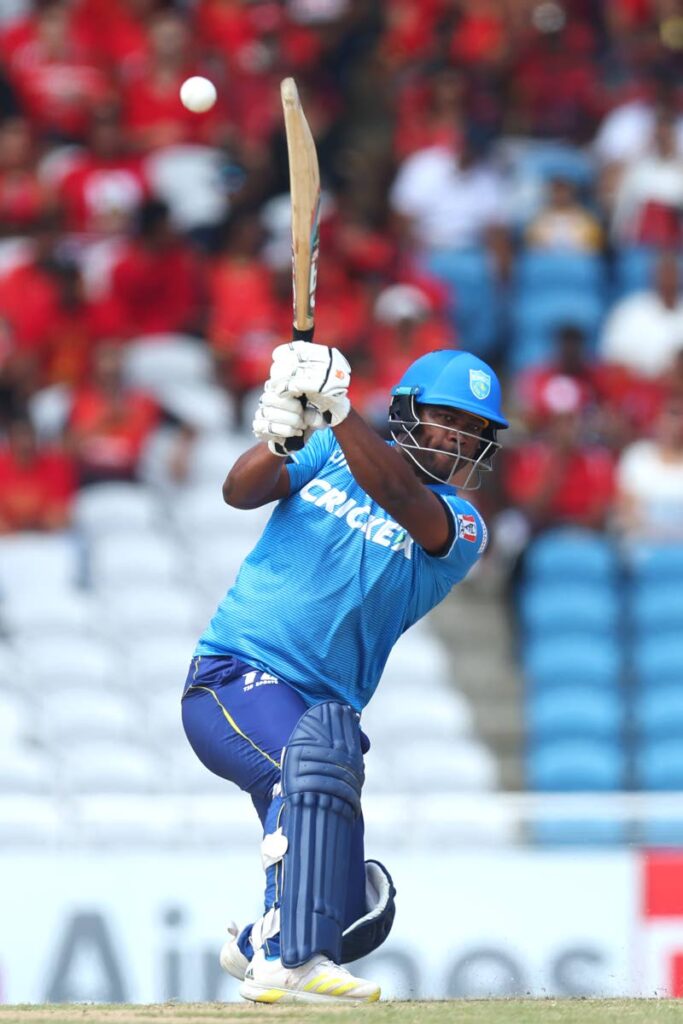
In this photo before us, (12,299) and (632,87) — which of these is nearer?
(12,299)

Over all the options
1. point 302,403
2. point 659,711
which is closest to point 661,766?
point 659,711

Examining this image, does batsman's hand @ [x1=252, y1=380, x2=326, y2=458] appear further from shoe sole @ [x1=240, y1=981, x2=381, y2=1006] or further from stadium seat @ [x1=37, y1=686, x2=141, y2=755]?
stadium seat @ [x1=37, y1=686, x2=141, y2=755]

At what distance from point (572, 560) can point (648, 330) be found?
5.84 feet

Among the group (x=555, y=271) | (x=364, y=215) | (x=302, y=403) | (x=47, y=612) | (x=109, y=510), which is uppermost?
(x=364, y=215)

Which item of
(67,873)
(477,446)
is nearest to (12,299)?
(67,873)

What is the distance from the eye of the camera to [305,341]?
4555 millimetres

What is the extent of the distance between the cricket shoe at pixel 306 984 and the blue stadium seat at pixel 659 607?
5119mm

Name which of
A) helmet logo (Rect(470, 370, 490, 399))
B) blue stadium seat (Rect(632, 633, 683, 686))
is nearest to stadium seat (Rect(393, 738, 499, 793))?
blue stadium seat (Rect(632, 633, 683, 686))

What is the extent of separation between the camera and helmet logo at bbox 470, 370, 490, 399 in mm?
4879

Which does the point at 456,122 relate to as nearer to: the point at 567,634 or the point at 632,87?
the point at 632,87

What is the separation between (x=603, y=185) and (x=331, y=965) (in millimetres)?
8105

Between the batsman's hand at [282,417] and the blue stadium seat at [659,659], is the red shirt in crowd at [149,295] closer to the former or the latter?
the blue stadium seat at [659,659]

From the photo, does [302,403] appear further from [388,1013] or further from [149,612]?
[149,612]

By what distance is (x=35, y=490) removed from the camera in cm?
995
